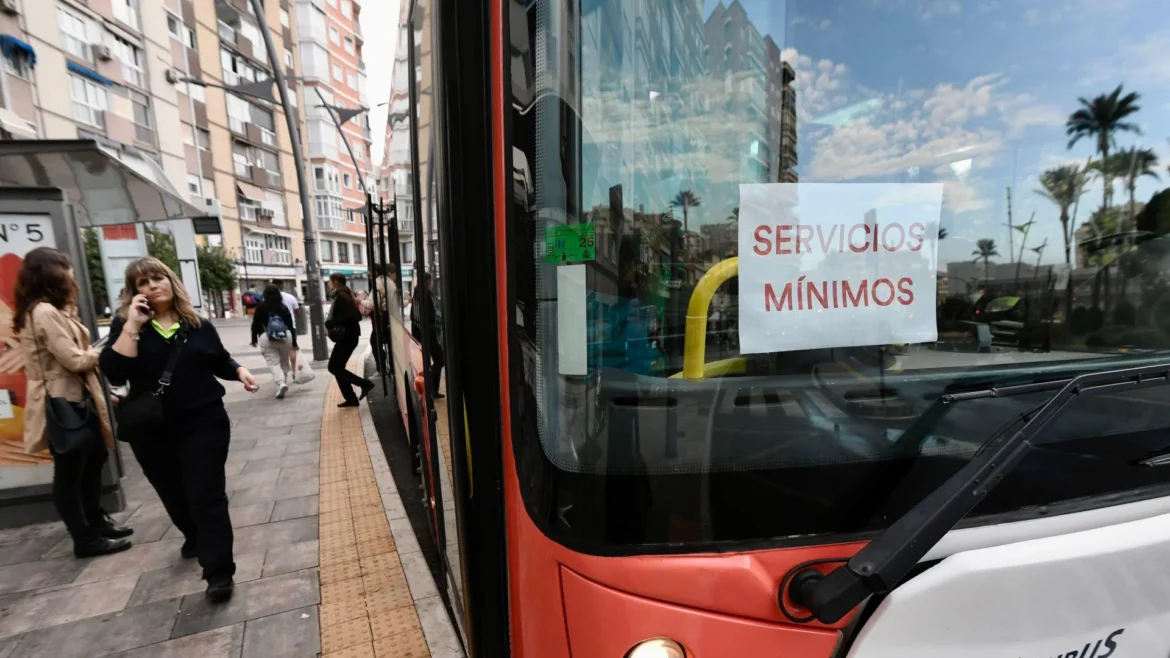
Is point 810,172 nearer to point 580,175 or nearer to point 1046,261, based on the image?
point 580,175

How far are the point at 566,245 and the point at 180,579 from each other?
11.3 feet

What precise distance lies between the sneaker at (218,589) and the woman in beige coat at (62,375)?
3.72 ft

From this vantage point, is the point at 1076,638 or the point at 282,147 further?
the point at 282,147

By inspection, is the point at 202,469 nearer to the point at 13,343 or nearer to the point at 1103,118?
the point at 13,343

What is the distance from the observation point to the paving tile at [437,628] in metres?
2.47

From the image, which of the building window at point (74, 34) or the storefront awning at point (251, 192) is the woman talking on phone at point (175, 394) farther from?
the storefront awning at point (251, 192)

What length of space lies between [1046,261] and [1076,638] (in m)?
0.82

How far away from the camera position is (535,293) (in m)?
1.14

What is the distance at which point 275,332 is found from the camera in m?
7.91

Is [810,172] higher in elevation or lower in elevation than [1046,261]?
higher

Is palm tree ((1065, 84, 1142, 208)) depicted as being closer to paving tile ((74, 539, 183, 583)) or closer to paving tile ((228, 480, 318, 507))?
paving tile ((74, 539, 183, 583))

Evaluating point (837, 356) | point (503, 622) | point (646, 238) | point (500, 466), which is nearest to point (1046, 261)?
point (837, 356)

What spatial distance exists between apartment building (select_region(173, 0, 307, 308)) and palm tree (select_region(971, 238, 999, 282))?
111 feet

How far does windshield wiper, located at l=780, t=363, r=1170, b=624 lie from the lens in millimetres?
915
